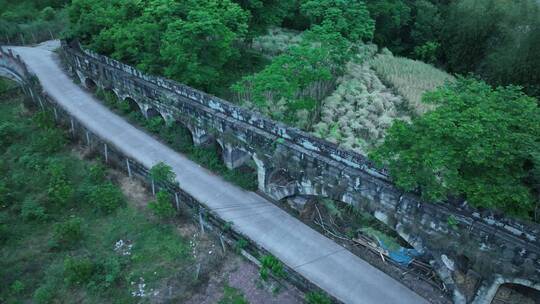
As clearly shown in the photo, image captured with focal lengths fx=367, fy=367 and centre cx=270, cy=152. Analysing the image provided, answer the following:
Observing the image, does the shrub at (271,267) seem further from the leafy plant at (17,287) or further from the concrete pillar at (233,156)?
the leafy plant at (17,287)

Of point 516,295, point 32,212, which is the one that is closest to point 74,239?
point 32,212

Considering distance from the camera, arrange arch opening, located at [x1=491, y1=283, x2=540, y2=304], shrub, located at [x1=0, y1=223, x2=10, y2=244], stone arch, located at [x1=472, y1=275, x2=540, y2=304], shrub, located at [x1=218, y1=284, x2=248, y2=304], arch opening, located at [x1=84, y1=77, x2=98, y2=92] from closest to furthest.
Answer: stone arch, located at [x1=472, y1=275, x2=540, y2=304] < arch opening, located at [x1=491, y1=283, x2=540, y2=304] < shrub, located at [x1=218, y1=284, x2=248, y2=304] < shrub, located at [x1=0, y1=223, x2=10, y2=244] < arch opening, located at [x1=84, y1=77, x2=98, y2=92]

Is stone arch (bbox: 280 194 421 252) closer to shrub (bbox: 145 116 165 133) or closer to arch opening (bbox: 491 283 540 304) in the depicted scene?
arch opening (bbox: 491 283 540 304)

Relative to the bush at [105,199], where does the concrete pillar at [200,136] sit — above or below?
above

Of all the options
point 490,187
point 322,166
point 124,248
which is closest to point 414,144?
point 490,187

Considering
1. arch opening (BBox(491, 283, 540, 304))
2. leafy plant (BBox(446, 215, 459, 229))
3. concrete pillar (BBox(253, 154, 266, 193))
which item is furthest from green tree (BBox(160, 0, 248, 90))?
arch opening (BBox(491, 283, 540, 304))

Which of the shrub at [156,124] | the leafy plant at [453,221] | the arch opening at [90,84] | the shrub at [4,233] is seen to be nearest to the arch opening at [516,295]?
the leafy plant at [453,221]
